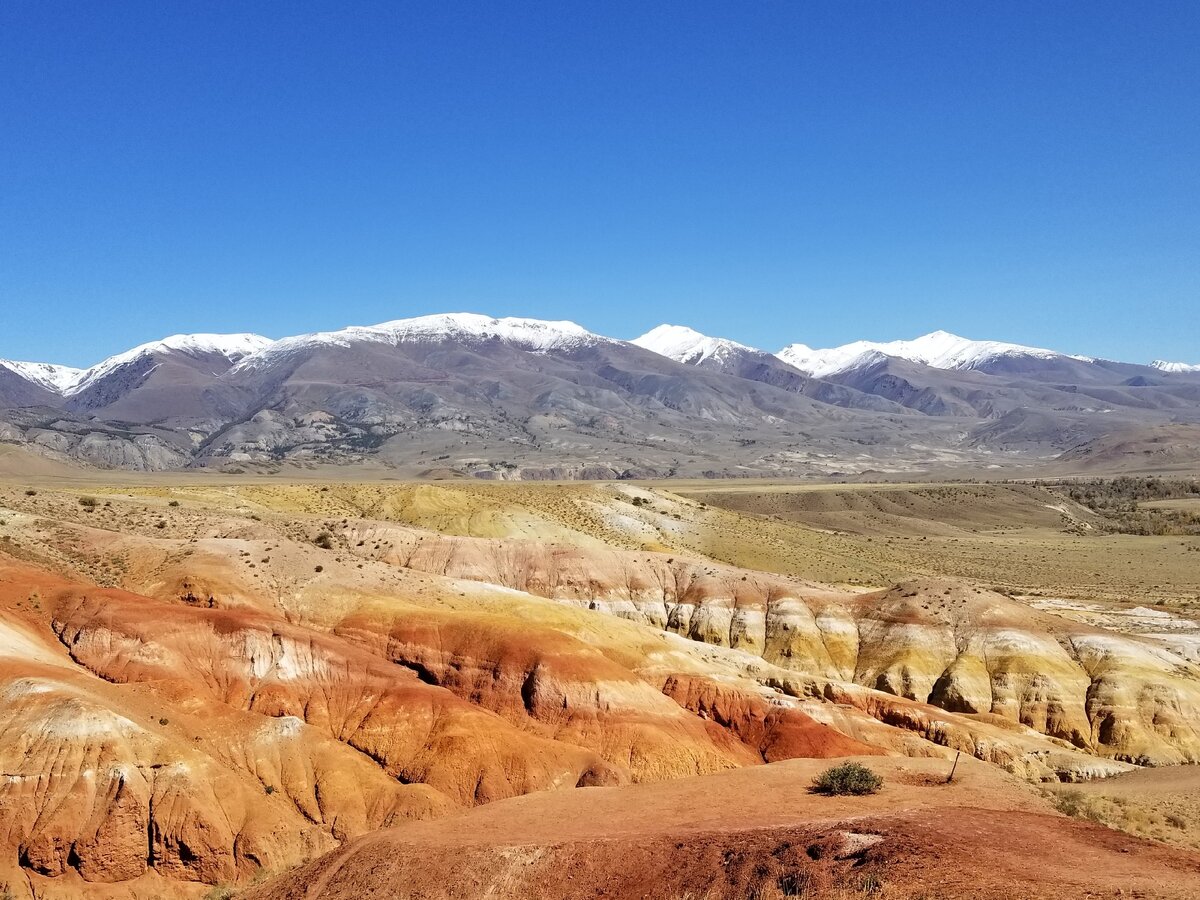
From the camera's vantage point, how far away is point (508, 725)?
34.2m

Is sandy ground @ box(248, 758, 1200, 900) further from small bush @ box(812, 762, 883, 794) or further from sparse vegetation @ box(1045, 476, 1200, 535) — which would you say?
Answer: sparse vegetation @ box(1045, 476, 1200, 535)

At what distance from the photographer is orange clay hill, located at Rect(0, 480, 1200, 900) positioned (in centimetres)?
2097

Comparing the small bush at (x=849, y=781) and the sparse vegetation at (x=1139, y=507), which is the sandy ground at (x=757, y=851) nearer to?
the small bush at (x=849, y=781)

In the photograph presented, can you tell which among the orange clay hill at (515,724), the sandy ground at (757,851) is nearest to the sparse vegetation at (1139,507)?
the orange clay hill at (515,724)

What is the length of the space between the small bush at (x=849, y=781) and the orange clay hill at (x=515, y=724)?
519 millimetres

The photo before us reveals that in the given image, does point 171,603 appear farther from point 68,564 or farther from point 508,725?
point 508,725

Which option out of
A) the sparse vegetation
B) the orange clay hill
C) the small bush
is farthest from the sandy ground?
the sparse vegetation

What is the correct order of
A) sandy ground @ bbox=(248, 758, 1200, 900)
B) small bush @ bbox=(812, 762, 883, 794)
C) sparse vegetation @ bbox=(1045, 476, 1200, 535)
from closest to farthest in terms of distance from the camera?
sandy ground @ bbox=(248, 758, 1200, 900) → small bush @ bbox=(812, 762, 883, 794) → sparse vegetation @ bbox=(1045, 476, 1200, 535)

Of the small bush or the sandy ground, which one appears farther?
the small bush

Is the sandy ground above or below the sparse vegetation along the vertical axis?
above

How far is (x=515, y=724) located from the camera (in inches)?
1421

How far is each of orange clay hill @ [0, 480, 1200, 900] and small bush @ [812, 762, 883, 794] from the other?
519mm

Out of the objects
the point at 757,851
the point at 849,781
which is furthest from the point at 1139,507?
the point at 757,851

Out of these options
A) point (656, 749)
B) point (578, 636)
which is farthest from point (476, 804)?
point (578, 636)
